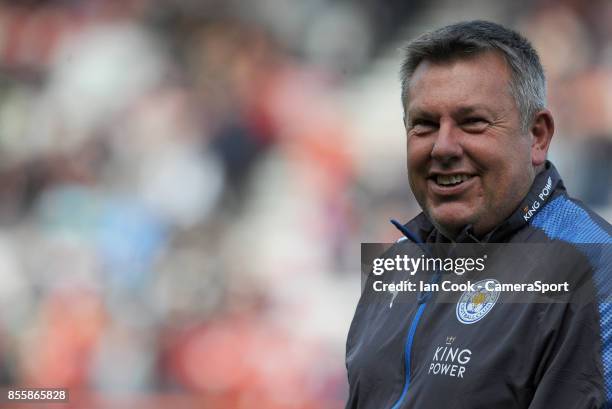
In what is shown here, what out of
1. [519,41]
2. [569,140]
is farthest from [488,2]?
[519,41]

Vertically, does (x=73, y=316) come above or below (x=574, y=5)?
below

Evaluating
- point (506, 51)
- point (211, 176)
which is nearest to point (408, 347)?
point (506, 51)

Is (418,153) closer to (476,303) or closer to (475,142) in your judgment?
(475,142)

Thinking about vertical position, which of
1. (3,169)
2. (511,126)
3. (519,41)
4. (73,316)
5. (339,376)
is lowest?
(339,376)

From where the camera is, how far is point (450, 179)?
1.59 meters

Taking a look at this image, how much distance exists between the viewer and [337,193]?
4648 mm

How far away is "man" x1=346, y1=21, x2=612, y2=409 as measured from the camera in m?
1.34

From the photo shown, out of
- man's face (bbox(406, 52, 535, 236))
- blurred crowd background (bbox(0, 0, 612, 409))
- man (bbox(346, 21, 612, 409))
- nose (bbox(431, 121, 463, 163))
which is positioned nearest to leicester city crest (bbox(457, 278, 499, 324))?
man (bbox(346, 21, 612, 409))

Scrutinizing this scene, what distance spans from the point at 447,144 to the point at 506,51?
0.60 ft

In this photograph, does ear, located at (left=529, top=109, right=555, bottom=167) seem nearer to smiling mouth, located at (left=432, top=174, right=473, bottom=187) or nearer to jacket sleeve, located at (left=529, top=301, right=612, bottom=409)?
smiling mouth, located at (left=432, top=174, right=473, bottom=187)

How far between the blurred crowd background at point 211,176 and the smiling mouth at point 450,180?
9.33 feet

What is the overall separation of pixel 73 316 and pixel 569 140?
2.55 m

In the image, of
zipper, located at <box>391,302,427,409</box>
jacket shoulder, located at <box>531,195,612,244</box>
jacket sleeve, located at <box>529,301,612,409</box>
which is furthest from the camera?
zipper, located at <box>391,302,427,409</box>

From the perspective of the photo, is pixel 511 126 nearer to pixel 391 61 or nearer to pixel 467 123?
pixel 467 123
